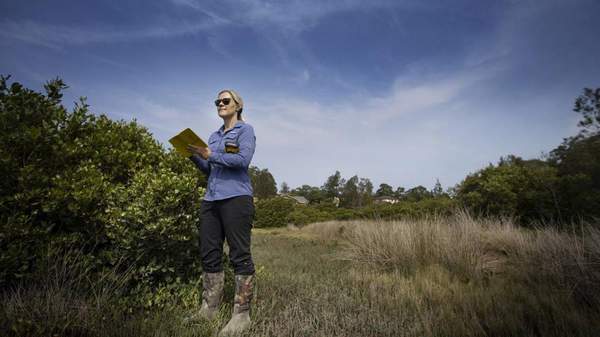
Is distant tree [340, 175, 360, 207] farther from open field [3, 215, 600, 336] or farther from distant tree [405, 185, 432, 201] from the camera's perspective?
open field [3, 215, 600, 336]

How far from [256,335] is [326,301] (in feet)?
3.89

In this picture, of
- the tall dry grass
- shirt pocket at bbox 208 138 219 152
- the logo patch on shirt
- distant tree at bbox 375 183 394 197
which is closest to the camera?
the logo patch on shirt

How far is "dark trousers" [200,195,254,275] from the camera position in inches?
95.9

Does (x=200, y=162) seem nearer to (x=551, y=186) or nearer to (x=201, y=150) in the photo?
(x=201, y=150)

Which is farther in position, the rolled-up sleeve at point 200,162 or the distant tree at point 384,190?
the distant tree at point 384,190

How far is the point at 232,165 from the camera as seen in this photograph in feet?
7.80

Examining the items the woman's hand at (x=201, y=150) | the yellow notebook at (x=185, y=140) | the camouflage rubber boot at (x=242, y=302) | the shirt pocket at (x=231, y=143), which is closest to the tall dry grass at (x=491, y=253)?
the camouflage rubber boot at (x=242, y=302)

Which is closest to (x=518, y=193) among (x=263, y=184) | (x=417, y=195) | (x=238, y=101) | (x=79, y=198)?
(x=238, y=101)

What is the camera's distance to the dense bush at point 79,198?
241cm

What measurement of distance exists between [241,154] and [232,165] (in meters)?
0.16

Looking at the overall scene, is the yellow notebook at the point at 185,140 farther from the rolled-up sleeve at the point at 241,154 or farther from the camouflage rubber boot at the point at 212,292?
the camouflage rubber boot at the point at 212,292

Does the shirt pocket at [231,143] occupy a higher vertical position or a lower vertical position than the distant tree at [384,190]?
lower

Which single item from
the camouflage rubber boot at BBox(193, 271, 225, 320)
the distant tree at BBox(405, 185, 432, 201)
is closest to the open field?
the camouflage rubber boot at BBox(193, 271, 225, 320)

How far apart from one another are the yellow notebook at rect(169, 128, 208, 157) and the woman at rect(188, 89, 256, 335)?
0.25 feet
